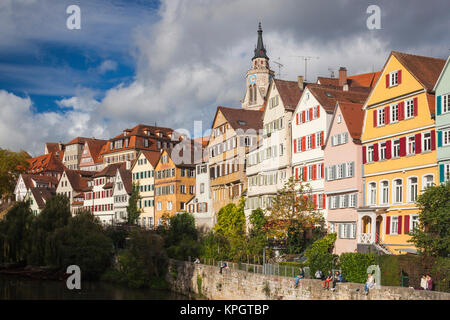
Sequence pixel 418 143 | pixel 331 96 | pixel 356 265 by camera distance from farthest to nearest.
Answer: pixel 331 96
pixel 418 143
pixel 356 265

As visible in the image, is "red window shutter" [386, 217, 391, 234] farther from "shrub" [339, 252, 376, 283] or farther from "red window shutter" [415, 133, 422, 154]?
"red window shutter" [415, 133, 422, 154]

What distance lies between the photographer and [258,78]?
434ft

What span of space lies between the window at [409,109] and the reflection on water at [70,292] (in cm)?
2061

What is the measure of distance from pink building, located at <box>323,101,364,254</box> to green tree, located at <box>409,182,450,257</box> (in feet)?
29.0

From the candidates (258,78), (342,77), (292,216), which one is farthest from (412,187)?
(258,78)

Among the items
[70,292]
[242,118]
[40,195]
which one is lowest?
[70,292]

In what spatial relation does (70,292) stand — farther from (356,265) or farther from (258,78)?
(258,78)

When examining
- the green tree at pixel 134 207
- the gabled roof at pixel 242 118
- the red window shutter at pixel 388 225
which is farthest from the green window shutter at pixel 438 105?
the green tree at pixel 134 207

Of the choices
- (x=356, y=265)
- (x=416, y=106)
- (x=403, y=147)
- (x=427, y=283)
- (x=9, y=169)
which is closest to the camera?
(x=427, y=283)

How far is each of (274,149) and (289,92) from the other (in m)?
4.85

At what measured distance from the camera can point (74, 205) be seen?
99812 mm

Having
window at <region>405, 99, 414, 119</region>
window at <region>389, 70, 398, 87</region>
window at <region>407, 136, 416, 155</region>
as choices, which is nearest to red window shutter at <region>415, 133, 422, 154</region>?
window at <region>407, 136, 416, 155</region>

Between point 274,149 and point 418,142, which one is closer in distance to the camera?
point 418,142

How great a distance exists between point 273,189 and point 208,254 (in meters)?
7.37
